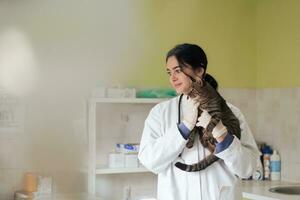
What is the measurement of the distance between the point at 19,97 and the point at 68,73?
0.61ft

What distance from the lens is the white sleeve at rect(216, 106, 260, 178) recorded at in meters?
1.53

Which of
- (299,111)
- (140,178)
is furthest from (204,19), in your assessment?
(140,178)

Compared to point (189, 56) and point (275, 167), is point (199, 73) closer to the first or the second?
point (189, 56)

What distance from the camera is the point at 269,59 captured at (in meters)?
2.91

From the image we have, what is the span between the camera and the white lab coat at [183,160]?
1.55 metres

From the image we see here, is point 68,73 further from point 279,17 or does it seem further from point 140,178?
point 279,17

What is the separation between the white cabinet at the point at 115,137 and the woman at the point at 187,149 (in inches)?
22.2

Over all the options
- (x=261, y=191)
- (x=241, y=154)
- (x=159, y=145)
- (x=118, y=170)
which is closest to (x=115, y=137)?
(x=118, y=170)

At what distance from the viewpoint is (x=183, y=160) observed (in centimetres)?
163

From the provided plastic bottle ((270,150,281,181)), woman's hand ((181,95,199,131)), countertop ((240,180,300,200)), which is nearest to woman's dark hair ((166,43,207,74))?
woman's hand ((181,95,199,131))

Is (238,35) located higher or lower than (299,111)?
higher

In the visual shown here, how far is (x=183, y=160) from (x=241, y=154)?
19 centimetres

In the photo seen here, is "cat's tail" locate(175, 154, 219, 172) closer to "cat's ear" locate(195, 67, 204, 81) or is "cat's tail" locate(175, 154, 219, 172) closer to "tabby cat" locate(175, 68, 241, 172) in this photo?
"tabby cat" locate(175, 68, 241, 172)

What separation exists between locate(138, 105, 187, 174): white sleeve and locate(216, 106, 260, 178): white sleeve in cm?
13
